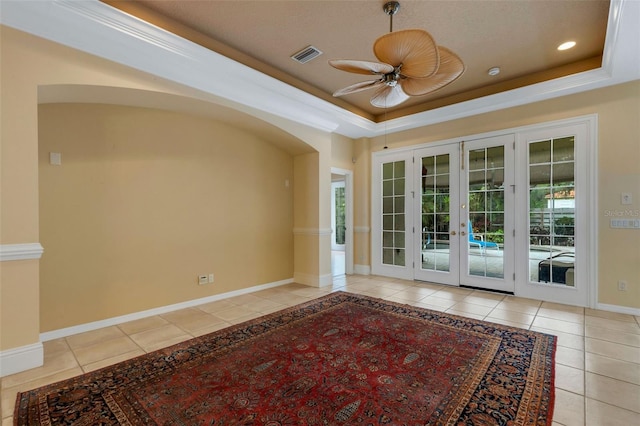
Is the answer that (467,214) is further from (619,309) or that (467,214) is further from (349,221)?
(349,221)

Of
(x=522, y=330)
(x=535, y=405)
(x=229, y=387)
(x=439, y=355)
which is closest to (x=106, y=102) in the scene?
(x=229, y=387)

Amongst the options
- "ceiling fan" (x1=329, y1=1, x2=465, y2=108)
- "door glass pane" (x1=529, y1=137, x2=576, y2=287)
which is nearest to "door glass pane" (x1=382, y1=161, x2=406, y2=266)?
"door glass pane" (x1=529, y1=137, x2=576, y2=287)

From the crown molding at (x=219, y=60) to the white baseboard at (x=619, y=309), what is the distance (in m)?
2.83

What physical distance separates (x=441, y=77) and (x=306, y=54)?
1.70 m

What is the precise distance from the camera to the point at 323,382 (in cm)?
220

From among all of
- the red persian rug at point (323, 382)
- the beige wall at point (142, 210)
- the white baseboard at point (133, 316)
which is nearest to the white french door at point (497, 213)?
the red persian rug at point (323, 382)

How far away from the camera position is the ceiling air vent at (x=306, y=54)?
3455mm

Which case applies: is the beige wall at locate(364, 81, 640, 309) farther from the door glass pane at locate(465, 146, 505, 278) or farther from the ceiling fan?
the ceiling fan

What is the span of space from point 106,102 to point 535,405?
15.5 ft

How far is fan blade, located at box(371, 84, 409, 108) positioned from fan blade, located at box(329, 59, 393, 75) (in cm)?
39

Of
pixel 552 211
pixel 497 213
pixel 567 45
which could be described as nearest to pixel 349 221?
pixel 497 213

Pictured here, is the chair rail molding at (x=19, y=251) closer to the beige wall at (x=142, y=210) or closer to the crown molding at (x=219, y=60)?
the beige wall at (x=142, y=210)

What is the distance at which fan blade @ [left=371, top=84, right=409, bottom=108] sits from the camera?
119 inches

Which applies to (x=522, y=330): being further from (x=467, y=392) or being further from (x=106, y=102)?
(x=106, y=102)
